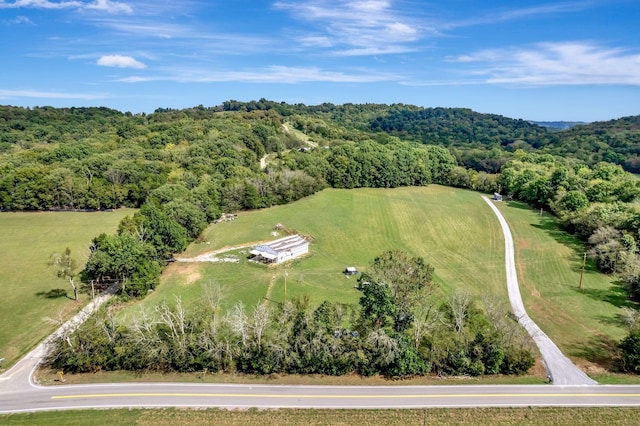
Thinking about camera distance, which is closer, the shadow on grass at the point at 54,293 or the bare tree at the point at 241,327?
the bare tree at the point at 241,327

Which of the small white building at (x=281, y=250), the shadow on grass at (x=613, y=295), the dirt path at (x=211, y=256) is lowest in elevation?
the shadow on grass at (x=613, y=295)

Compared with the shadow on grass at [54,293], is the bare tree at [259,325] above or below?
above

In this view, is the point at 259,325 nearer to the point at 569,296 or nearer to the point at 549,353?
the point at 549,353

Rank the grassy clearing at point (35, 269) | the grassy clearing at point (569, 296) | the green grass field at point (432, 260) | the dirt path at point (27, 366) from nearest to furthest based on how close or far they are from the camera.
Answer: the dirt path at point (27, 366)
the grassy clearing at point (569, 296)
the grassy clearing at point (35, 269)
the green grass field at point (432, 260)

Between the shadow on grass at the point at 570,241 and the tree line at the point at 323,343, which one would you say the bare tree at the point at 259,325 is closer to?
the tree line at the point at 323,343

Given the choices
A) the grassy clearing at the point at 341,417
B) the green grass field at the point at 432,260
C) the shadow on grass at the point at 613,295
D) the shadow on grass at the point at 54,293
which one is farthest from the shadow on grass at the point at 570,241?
the shadow on grass at the point at 54,293

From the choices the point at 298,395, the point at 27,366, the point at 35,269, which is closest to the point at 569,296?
the point at 298,395

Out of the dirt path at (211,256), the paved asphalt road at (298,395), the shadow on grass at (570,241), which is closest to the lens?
the paved asphalt road at (298,395)

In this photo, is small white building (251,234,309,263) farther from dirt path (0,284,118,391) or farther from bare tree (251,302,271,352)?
dirt path (0,284,118,391)
